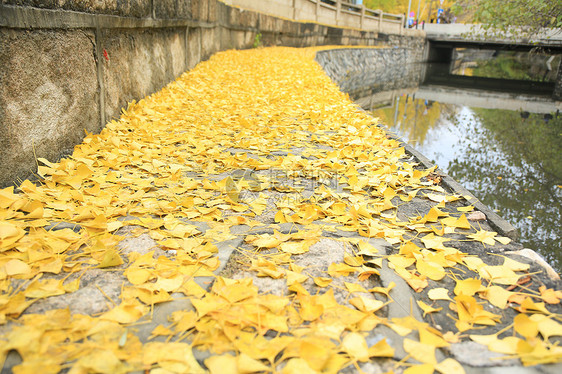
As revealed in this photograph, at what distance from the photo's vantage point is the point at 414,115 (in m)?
9.27

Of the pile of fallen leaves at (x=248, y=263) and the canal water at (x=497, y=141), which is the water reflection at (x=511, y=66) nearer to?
the canal water at (x=497, y=141)

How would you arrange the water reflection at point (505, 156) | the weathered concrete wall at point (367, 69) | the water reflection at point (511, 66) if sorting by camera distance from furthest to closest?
the water reflection at point (511, 66) < the weathered concrete wall at point (367, 69) < the water reflection at point (505, 156)

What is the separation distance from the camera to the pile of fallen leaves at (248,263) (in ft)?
3.15

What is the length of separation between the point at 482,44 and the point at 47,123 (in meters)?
22.8

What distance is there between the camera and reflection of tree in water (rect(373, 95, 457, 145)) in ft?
24.8

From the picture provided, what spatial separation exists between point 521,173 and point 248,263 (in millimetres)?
4872

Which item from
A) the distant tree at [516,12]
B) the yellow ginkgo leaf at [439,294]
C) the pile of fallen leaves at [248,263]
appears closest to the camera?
the pile of fallen leaves at [248,263]

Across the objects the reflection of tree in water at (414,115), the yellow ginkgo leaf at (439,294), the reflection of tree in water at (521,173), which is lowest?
the reflection of tree in water at (521,173)

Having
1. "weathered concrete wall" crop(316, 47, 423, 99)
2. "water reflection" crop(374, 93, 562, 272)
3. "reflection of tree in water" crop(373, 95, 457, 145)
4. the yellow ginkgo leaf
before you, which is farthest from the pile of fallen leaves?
"weathered concrete wall" crop(316, 47, 423, 99)

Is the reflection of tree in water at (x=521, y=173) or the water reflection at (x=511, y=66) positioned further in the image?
the water reflection at (x=511, y=66)

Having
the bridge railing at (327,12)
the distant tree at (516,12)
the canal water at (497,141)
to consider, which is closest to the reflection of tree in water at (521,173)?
the canal water at (497,141)

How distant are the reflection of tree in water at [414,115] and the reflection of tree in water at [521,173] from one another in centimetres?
78

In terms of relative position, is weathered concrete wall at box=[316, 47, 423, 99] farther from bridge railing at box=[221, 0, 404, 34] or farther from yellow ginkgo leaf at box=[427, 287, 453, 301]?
yellow ginkgo leaf at box=[427, 287, 453, 301]

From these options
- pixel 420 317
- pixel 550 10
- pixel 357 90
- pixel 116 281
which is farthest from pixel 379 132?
pixel 357 90
